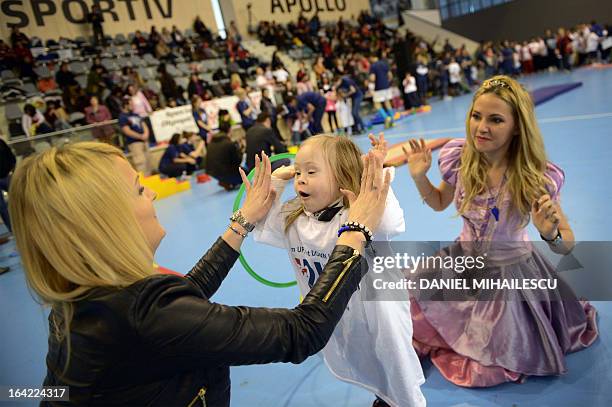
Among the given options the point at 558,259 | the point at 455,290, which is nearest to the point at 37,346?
the point at 455,290

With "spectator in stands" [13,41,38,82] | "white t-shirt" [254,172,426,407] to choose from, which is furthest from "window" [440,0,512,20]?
"white t-shirt" [254,172,426,407]

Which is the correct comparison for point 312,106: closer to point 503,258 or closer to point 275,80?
point 275,80

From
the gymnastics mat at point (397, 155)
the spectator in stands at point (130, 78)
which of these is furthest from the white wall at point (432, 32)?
the gymnastics mat at point (397, 155)

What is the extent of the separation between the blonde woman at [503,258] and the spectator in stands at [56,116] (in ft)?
32.9

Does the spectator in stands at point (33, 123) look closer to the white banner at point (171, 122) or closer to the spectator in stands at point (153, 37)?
the white banner at point (171, 122)

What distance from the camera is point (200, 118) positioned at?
33.3ft

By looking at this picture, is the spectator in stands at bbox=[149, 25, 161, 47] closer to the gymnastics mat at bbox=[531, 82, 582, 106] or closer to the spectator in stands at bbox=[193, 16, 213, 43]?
the spectator in stands at bbox=[193, 16, 213, 43]

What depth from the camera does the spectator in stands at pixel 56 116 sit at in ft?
32.5

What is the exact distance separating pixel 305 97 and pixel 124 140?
4301mm

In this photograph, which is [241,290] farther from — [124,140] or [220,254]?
[124,140]

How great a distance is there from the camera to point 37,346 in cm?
312

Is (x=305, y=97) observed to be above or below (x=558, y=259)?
above

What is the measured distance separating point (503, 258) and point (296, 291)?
1616 millimetres

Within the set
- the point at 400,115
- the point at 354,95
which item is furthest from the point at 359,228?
the point at 400,115
